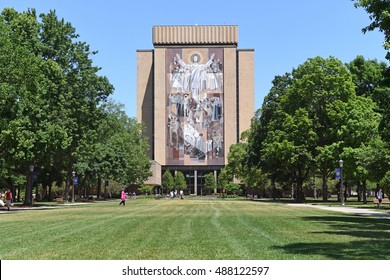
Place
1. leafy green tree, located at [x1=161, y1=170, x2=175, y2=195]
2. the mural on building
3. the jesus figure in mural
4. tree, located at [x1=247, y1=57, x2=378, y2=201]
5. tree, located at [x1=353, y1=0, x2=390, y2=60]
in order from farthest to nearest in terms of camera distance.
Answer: the jesus figure in mural, the mural on building, leafy green tree, located at [x1=161, y1=170, x2=175, y2=195], tree, located at [x1=247, y1=57, x2=378, y2=201], tree, located at [x1=353, y1=0, x2=390, y2=60]

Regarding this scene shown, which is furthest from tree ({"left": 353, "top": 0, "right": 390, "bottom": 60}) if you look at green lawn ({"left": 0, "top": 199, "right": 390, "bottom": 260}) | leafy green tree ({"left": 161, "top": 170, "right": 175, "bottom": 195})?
leafy green tree ({"left": 161, "top": 170, "right": 175, "bottom": 195})

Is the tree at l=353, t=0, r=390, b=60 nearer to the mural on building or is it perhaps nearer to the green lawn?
the green lawn

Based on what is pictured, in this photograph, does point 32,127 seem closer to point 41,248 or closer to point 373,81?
point 41,248

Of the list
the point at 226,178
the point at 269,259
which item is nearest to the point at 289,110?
the point at 269,259

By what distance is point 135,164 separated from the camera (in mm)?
101062

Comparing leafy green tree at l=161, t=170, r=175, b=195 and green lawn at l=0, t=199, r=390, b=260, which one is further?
leafy green tree at l=161, t=170, r=175, b=195

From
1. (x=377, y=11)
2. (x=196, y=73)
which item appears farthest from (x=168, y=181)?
(x=377, y=11)

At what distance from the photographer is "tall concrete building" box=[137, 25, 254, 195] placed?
14050cm

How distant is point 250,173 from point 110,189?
26952 mm

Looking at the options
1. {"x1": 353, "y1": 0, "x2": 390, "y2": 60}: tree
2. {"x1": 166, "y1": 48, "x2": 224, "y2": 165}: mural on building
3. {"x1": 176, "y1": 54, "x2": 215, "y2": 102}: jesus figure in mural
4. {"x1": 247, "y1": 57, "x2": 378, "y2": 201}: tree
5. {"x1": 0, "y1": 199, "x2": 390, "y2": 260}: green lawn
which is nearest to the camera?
{"x1": 0, "y1": 199, "x2": 390, "y2": 260}: green lawn

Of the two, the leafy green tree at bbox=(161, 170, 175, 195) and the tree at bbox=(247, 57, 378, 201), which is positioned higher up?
the tree at bbox=(247, 57, 378, 201)

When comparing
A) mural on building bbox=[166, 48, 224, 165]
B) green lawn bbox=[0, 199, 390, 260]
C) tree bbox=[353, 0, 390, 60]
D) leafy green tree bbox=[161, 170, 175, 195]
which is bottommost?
green lawn bbox=[0, 199, 390, 260]

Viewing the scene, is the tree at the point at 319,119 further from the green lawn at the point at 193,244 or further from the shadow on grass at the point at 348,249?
the shadow on grass at the point at 348,249

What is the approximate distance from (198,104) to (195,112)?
2139 millimetres
